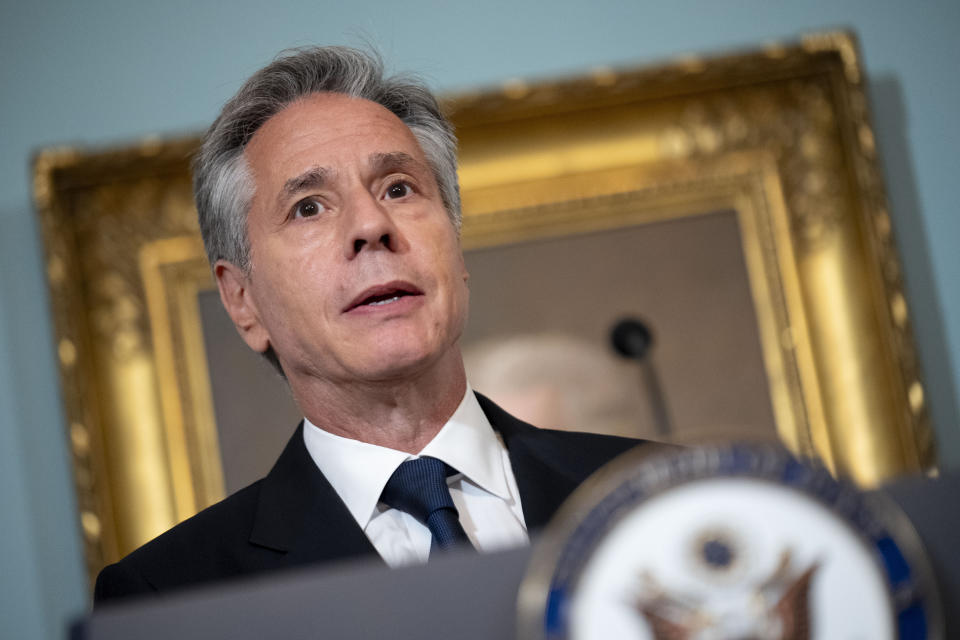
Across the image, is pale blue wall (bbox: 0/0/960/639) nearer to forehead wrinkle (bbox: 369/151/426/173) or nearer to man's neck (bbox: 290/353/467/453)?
forehead wrinkle (bbox: 369/151/426/173)

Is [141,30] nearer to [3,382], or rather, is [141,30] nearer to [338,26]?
[338,26]

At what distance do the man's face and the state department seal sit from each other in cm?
46

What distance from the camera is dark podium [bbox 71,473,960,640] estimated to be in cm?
45

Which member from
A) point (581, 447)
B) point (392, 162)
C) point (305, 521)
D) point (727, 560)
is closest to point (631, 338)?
point (581, 447)

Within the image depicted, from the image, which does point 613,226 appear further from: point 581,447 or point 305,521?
point 305,521

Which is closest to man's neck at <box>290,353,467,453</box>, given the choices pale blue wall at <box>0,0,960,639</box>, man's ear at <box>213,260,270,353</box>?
man's ear at <box>213,260,270,353</box>

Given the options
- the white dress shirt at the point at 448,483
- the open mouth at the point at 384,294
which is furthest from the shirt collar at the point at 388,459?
the open mouth at the point at 384,294

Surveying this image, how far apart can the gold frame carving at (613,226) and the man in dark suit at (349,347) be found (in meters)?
0.37

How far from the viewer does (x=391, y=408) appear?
95cm

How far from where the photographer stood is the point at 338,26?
5.09 feet

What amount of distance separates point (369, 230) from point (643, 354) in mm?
619

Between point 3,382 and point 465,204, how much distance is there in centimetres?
69

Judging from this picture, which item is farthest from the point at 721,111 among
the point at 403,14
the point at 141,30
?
the point at 141,30

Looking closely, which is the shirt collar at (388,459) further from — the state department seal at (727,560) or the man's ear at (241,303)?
the state department seal at (727,560)
